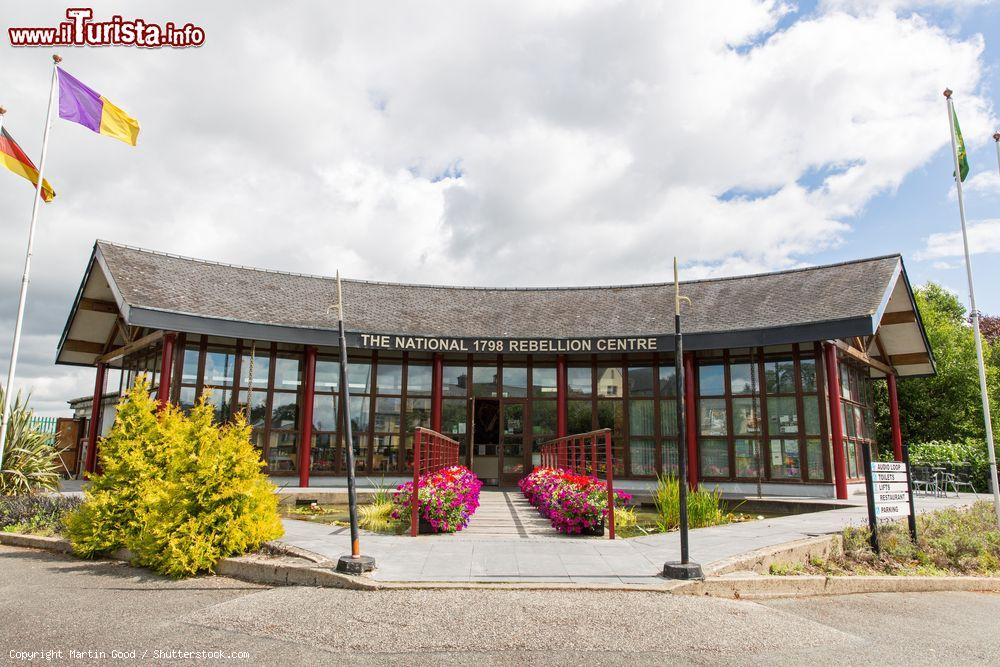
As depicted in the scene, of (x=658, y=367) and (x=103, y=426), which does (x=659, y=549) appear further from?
(x=103, y=426)

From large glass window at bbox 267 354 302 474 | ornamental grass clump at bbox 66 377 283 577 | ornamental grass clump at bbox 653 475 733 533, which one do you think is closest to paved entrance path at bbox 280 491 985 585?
ornamental grass clump at bbox 653 475 733 533

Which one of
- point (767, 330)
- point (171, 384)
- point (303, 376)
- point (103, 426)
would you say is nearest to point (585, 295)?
point (767, 330)

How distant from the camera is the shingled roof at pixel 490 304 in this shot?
1409 centimetres

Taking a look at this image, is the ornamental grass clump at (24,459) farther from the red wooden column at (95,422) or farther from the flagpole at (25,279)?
the red wooden column at (95,422)

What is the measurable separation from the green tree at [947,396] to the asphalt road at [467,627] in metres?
23.6

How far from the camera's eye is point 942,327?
28.9m

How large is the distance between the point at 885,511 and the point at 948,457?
15820 millimetres

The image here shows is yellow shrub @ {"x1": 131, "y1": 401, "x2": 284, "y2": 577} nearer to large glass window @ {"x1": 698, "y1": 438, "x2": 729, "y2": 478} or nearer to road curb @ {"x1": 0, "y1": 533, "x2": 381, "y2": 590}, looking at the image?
road curb @ {"x1": 0, "y1": 533, "x2": 381, "y2": 590}

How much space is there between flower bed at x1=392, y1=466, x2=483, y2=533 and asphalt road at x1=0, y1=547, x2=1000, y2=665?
10.7 ft

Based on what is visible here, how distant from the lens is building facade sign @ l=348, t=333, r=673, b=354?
15.2 m

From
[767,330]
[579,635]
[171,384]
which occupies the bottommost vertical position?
[579,635]

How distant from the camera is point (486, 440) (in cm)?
1812

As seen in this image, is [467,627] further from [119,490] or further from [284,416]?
[284,416]

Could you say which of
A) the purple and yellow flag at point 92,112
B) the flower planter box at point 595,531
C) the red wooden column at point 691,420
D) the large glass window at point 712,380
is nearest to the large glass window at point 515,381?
the red wooden column at point 691,420
